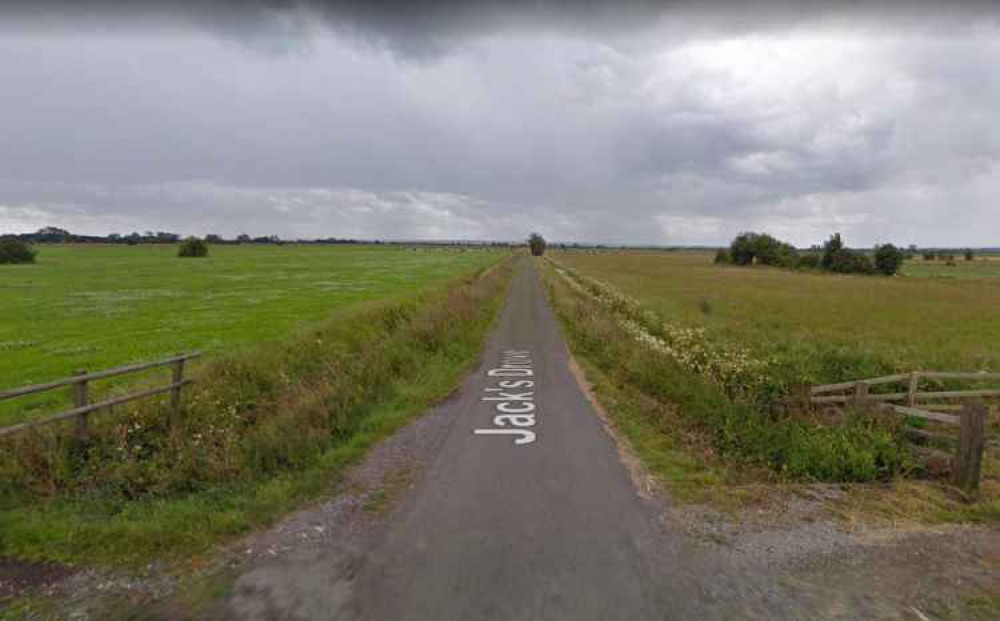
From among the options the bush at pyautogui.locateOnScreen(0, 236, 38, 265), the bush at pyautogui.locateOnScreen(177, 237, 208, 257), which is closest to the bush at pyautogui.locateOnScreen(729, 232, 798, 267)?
the bush at pyautogui.locateOnScreen(177, 237, 208, 257)

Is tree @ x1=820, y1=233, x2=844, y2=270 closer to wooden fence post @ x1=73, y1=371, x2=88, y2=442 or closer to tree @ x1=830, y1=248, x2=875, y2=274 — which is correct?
tree @ x1=830, y1=248, x2=875, y2=274

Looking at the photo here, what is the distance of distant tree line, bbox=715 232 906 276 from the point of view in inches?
3209

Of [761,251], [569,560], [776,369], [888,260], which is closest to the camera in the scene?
[569,560]

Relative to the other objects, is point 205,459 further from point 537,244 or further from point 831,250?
point 537,244

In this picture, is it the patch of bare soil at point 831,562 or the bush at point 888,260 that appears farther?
the bush at point 888,260

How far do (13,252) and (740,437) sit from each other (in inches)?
4370

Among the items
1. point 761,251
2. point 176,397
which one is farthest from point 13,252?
point 761,251

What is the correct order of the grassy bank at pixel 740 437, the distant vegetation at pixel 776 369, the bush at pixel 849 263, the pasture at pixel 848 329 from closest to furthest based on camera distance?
the grassy bank at pixel 740 437
the distant vegetation at pixel 776 369
the pasture at pixel 848 329
the bush at pixel 849 263

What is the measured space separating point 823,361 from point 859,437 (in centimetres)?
674

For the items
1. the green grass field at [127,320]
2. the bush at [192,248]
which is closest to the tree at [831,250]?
the green grass field at [127,320]

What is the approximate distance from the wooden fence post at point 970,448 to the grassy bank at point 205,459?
27.4 feet

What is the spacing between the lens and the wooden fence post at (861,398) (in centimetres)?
745

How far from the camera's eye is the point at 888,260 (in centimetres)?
8056

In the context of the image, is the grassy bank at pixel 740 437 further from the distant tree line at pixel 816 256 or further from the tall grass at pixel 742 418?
the distant tree line at pixel 816 256
